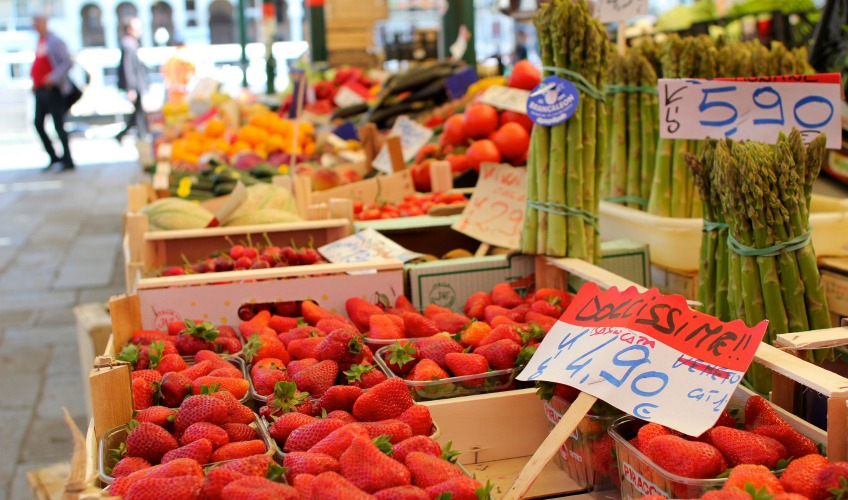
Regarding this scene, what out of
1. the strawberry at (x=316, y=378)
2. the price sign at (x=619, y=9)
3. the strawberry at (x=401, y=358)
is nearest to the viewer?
the strawberry at (x=316, y=378)

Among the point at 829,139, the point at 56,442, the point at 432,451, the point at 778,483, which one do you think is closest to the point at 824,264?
the point at 829,139

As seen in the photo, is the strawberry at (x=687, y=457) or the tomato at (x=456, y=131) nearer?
the strawberry at (x=687, y=457)

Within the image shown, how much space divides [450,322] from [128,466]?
81 cm

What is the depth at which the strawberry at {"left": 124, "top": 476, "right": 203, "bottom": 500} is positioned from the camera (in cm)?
113

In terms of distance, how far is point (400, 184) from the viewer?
3.56m

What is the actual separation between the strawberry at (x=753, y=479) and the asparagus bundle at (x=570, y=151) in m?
1.05

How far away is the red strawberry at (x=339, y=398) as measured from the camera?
4.76ft

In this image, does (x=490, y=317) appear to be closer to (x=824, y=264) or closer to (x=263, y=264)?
(x=263, y=264)

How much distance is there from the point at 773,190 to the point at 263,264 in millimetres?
1283

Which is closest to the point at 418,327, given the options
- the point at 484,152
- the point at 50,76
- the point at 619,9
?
the point at 619,9

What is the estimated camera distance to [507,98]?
357 centimetres

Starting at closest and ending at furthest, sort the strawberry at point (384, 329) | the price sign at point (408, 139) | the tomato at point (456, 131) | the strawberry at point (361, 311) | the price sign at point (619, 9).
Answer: the strawberry at point (384, 329), the strawberry at point (361, 311), the price sign at point (619, 9), the tomato at point (456, 131), the price sign at point (408, 139)

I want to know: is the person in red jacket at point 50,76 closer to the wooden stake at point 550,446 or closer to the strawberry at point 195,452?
the strawberry at point 195,452

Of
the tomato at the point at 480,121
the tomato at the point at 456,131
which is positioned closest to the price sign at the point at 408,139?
the tomato at the point at 456,131
